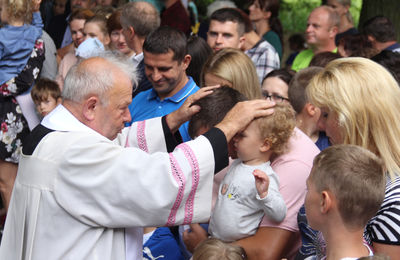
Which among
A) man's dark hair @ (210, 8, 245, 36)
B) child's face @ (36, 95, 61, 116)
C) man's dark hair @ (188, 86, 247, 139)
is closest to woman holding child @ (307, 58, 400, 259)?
man's dark hair @ (188, 86, 247, 139)

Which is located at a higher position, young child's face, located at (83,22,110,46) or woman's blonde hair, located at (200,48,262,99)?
woman's blonde hair, located at (200,48,262,99)

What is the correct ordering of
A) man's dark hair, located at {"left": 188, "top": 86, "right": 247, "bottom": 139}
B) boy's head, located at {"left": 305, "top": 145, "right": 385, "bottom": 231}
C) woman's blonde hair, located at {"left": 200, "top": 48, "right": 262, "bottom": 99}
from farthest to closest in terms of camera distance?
1. woman's blonde hair, located at {"left": 200, "top": 48, "right": 262, "bottom": 99}
2. man's dark hair, located at {"left": 188, "top": 86, "right": 247, "bottom": 139}
3. boy's head, located at {"left": 305, "top": 145, "right": 385, "bottom": 231}

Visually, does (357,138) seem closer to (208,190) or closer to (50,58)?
(208,190)

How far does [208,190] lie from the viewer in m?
2.79

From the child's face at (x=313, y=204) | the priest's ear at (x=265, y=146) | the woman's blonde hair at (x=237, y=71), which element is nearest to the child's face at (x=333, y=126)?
the priest's ear at (x=265, y=146)

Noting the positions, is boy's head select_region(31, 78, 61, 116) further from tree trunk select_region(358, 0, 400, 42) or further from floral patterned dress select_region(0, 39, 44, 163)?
tree trunk select_region(358, 0, 400, 42)

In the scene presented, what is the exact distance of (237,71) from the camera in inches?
160

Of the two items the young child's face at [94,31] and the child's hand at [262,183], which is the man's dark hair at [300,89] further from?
the young child's face at [94,31]

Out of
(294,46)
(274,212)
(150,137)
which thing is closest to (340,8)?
(294,46)

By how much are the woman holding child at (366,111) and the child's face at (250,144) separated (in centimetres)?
36

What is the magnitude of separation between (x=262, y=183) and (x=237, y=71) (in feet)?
4.47

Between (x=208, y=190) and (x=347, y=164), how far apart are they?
73cm

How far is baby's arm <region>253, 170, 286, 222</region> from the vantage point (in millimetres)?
2867

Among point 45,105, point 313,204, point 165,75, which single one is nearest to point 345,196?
point 313,204
